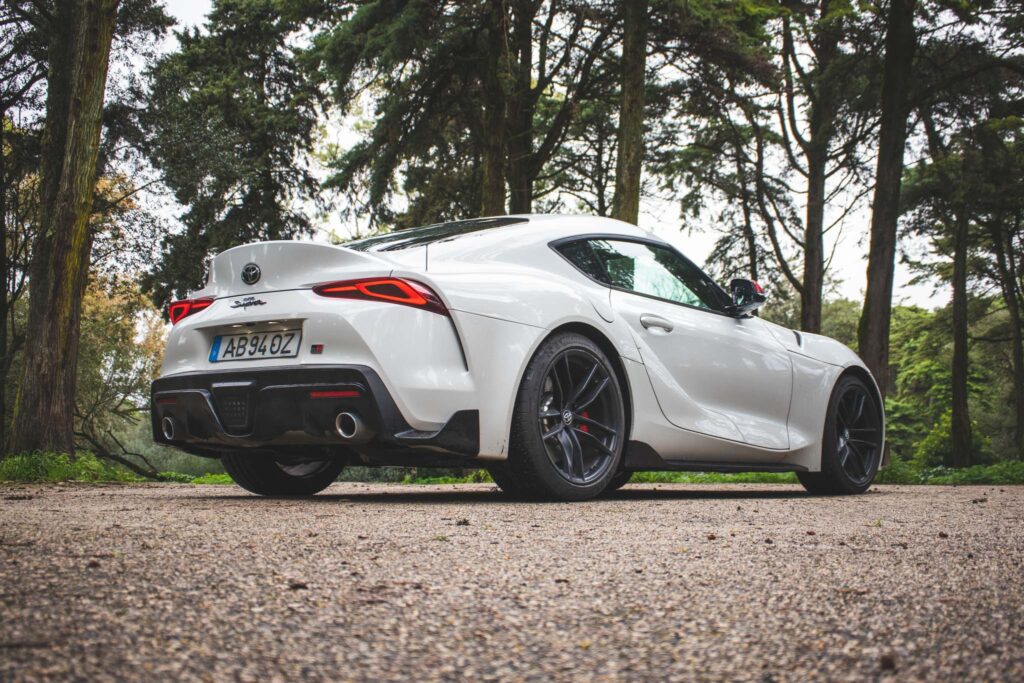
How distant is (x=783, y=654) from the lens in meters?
1.87

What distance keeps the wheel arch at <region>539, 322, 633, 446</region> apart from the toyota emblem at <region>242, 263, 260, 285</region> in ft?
5.18

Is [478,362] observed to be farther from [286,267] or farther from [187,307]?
[187,307]

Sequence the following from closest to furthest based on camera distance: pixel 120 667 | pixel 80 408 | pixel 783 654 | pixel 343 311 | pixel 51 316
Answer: pixel 120 667
pixel 783 654
pixel 343 311
pixel 51 316
pixel 80 408

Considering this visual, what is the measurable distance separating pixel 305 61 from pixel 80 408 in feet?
51.0

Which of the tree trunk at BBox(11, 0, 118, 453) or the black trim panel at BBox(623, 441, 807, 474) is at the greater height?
the tree trunk at BBox(11, 0, 118, 453)

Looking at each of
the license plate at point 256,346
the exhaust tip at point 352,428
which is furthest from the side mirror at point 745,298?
the license plate at point 256,346

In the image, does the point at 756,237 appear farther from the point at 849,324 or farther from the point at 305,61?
the point at 849,324

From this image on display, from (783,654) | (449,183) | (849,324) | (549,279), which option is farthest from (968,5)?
(849,324)

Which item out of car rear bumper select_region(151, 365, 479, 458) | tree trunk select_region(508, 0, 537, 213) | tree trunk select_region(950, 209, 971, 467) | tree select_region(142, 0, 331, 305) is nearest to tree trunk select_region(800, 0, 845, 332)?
tree trunk select_region(950, 209, 971, 467)

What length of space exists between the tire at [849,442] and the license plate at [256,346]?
3.81 m

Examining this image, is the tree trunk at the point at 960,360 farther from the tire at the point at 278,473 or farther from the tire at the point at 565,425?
the tire at the point at 278,473

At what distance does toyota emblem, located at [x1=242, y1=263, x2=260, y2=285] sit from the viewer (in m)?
4.76

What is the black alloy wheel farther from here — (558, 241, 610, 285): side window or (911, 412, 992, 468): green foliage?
(911, 412, 992, 468): green foliage

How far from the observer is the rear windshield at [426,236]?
16.6ft
